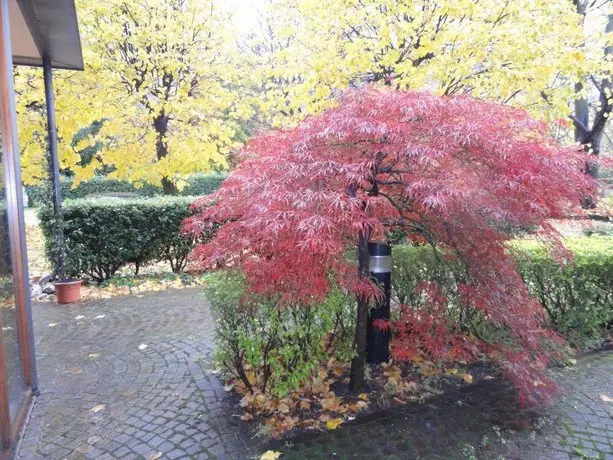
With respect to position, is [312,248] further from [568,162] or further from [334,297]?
[568,162]

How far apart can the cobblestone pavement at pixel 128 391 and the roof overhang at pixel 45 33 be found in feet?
10.9

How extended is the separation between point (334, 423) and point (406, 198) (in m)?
1.63

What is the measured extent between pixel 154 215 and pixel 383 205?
17.1ft

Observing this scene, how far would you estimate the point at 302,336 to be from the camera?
9.98ft

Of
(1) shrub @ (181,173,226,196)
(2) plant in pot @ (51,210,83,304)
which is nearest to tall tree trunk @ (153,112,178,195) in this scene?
(2) plant in pot @ (51,210,83,304)

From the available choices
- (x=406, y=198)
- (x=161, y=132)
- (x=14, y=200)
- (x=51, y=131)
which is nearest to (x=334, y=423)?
(x=406, y=198)

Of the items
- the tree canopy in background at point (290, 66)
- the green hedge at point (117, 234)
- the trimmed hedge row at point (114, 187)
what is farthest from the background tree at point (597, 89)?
the trimmed hedge row at point (114, 187)

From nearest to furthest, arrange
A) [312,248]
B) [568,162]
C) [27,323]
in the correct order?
[312,248], [568,162], [27,323]

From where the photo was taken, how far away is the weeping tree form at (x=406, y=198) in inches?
93.7

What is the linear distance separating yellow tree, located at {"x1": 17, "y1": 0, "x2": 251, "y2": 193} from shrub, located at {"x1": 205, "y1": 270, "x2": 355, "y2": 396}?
5.79m

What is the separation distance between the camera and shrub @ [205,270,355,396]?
2955 millimetres

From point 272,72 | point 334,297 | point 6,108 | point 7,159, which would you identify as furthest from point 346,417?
point 272,72

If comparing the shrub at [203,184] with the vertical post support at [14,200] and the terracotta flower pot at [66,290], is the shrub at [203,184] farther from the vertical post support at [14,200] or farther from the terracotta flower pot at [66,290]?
the vertical post support at [14,200]

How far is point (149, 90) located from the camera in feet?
28.2
